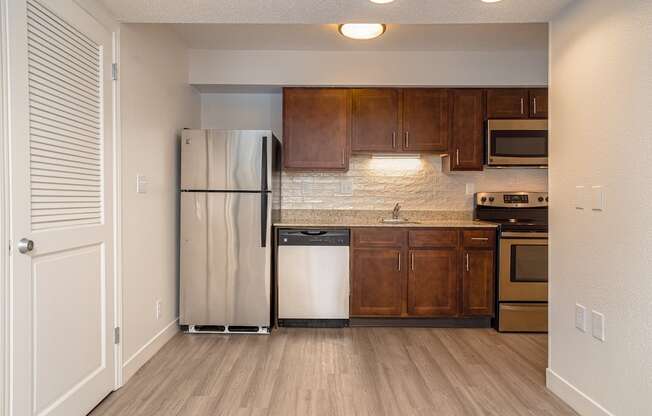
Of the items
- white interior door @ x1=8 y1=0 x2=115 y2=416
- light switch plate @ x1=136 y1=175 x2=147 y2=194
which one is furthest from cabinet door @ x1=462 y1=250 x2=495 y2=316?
white interior door @ x1=8 y1=0 x2=115 y2=416

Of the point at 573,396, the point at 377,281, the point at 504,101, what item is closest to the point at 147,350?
the point at 377,281

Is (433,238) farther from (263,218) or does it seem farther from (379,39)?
(379,39)

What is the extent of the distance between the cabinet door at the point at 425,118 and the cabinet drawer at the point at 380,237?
83cm

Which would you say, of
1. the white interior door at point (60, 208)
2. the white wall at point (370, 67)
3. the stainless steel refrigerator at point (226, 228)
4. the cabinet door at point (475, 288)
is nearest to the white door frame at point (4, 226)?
the white interior door at point (60, 208)

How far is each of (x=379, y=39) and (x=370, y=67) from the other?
337 mm

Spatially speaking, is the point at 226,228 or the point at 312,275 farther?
the point at 312,275

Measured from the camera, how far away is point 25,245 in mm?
1589

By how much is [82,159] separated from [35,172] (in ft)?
1.18

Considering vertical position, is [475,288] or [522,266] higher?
[522,266]

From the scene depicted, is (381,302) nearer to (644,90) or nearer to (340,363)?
(340,363)

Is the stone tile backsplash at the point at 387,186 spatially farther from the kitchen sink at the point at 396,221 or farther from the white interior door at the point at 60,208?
the white interior door at the point at 60,208

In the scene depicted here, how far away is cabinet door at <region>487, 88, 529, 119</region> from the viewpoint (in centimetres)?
377

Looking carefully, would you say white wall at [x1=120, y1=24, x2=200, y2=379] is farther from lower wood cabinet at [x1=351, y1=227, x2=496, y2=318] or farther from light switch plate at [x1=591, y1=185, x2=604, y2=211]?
light switch plate at [x1=591, y1=185, x2=604, y2=211]

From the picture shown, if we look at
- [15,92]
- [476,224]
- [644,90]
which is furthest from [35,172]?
[476,224]
